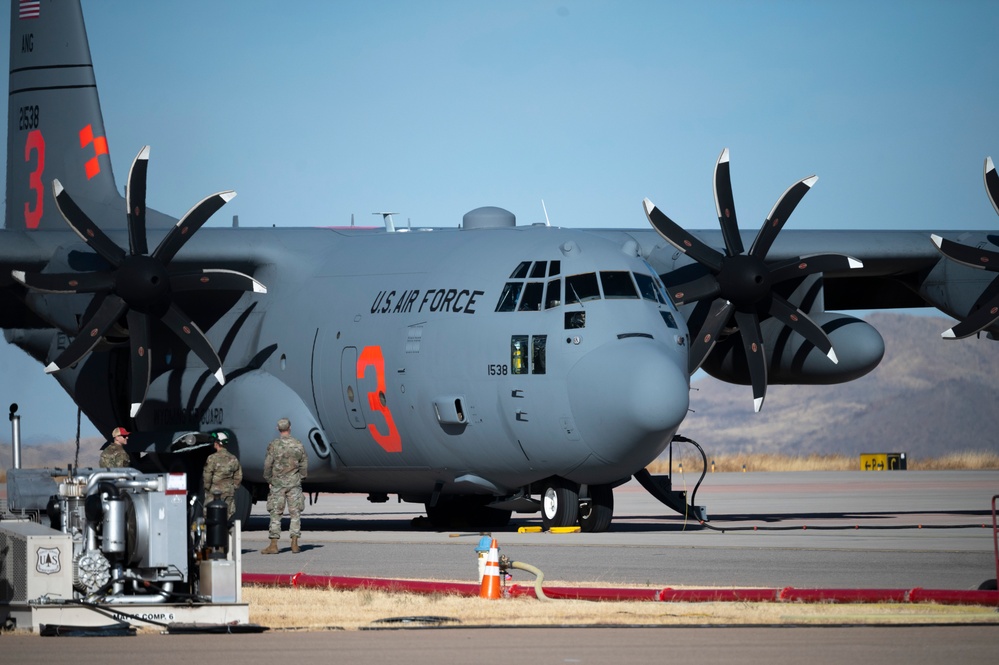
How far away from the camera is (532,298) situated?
19859 mm

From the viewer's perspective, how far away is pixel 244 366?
2372cm

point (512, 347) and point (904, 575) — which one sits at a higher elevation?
point (512, 347)

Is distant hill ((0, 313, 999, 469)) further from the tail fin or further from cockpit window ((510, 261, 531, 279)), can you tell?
cockpit window ((510, 261, 531, 279))

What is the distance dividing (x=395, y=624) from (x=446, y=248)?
11.2 meters

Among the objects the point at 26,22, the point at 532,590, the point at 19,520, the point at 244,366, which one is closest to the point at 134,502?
the point at 19,520

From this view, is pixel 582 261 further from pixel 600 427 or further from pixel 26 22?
pixel 26 22

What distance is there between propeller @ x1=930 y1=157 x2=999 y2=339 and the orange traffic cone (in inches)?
504

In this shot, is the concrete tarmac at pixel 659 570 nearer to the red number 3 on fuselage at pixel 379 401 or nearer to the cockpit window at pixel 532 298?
the red number 3 on fuselage at pixel 379 401

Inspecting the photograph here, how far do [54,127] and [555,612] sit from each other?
19462 millimetres

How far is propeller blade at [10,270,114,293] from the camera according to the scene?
22094 millimetres

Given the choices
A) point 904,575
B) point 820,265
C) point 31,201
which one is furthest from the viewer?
point 31,201

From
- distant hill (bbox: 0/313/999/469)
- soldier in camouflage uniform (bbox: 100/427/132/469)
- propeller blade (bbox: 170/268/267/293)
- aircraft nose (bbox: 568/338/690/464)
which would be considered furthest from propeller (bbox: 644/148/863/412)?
distant hill (bbox: 0/313/999/469)

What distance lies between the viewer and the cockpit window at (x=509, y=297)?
19953 millimetres

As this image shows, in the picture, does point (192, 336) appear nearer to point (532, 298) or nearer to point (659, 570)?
point (532, 298)
